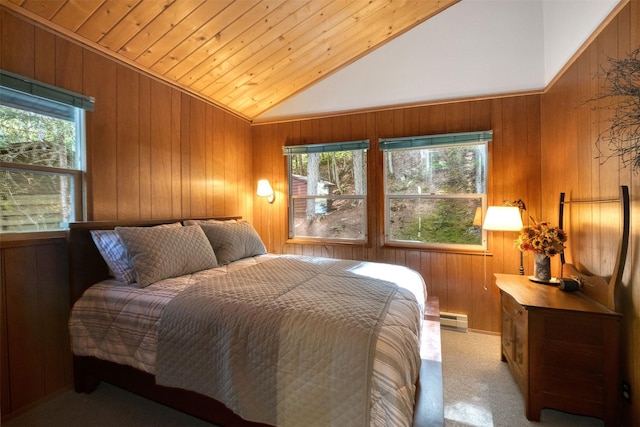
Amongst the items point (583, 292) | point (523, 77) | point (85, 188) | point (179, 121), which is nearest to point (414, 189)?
point (523, 77)

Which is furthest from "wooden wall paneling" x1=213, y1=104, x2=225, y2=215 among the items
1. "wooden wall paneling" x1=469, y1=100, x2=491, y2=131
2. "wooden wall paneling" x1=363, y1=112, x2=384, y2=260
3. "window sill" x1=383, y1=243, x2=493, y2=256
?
"wooden wall paneling" x1=469, y1=100, x2=491, y2=131

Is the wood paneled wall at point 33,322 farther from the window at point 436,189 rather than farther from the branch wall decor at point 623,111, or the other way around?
the branch wall decor at point 623,111

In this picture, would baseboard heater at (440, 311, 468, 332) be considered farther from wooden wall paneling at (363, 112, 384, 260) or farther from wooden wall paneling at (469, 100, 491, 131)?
wooden wall paneling at (469, 100, 491, 131)

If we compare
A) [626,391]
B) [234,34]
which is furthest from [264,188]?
[626,391]

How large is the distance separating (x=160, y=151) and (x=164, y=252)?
1.18 m

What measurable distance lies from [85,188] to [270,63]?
79.2 inches

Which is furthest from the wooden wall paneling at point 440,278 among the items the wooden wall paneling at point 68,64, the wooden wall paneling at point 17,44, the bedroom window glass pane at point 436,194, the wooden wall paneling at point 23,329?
the wooden wall paneling at point 17,44

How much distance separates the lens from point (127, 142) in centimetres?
234

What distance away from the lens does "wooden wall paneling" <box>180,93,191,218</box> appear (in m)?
2.84

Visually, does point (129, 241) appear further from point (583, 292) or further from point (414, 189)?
point (583, 292)

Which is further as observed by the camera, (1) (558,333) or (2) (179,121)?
(2) (179,121)

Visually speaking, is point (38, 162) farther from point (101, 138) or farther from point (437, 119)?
point (437, 119)

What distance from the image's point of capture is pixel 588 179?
1.88 meters

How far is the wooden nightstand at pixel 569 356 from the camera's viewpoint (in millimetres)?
1496
